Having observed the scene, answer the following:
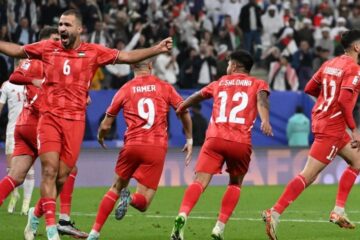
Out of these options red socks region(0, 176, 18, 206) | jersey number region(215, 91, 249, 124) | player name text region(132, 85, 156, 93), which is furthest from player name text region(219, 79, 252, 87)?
red socks region(0, 176, 18, 206)

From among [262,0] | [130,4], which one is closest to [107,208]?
[130,4]

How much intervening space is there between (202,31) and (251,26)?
1578mm

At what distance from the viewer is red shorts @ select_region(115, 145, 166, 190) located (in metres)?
12.5

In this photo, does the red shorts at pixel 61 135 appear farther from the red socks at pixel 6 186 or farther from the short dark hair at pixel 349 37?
the short dark hair at pixel 349 37

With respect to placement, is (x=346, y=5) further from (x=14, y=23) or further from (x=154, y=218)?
(x=154, y=218)

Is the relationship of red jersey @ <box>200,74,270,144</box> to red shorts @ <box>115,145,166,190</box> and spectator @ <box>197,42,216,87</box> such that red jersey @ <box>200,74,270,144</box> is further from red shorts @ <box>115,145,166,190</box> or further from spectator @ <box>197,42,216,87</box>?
spectator @ <box>197,42,216,87</box>

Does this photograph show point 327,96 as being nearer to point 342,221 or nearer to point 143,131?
point 342,221

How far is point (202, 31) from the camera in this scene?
30062 mm

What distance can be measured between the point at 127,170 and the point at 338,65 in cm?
288

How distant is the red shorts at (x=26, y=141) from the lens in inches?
517

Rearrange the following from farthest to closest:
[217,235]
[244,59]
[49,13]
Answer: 1. [49,13]
2. [244,59]
3. [217,235]

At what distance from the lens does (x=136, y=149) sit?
493 inches

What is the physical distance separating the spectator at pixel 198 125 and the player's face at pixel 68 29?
Result: 13977 millimetres

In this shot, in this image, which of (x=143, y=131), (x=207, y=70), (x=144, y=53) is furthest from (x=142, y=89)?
(x=207, y=70)
